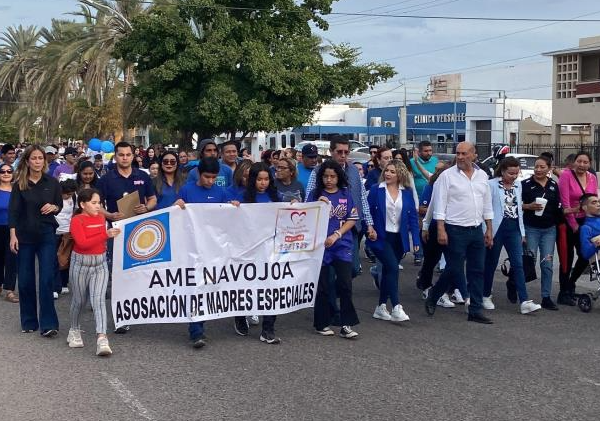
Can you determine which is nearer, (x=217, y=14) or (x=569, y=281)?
(x=569, y=281)

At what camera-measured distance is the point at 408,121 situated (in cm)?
7081

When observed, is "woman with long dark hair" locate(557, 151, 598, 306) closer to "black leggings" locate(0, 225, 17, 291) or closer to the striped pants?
the striped pants

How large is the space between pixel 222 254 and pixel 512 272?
3.59 meters

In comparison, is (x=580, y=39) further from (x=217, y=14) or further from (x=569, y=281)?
(x=569, y=281)

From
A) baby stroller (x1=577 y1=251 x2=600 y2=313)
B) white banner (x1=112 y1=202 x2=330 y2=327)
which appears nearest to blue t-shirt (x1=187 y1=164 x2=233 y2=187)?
white banner (x1=112 y1=202 x2=330 y2=327)

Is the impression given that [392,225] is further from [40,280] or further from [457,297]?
[40,280]

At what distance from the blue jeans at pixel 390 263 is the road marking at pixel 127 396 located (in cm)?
331

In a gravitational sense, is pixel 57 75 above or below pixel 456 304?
above

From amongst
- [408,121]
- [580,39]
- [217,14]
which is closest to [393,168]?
[217,14]

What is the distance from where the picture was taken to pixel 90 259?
25.8 feet

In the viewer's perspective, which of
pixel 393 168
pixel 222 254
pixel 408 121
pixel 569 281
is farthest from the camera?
pixel 408 121

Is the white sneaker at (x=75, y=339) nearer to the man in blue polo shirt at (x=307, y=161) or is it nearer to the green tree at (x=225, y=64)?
the man in blue polo shirt at (x=307, y=161)

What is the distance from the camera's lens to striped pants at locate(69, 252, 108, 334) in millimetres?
7840

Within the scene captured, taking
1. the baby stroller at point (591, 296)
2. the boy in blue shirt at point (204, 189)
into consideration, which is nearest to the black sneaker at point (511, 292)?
the baby stroller at point (591, 296)
